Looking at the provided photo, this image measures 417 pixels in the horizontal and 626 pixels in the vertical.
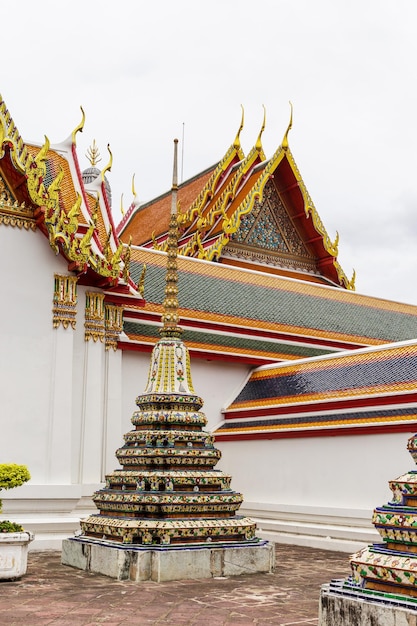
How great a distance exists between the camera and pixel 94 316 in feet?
32.0

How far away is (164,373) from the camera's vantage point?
24.1ft

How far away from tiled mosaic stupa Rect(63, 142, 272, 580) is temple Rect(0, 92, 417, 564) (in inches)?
0.8

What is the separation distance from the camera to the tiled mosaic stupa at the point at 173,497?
251 inches

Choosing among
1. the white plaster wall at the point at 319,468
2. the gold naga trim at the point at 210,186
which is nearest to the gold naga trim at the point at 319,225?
the gold naga trim at the point at 210,186

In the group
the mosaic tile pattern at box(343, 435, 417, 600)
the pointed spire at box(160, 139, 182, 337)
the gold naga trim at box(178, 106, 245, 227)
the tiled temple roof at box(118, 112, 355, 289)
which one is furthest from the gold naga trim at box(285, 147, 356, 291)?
the mosaic tile pattern at box(343, 435, 417, 600)

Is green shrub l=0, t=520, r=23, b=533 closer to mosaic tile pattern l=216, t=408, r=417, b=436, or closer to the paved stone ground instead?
the paved stone ground

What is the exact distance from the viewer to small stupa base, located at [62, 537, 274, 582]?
6.14 metres

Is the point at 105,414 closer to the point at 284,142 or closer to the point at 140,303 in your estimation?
the point at 140,303

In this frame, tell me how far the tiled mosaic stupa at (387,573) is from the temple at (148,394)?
8.60 feet

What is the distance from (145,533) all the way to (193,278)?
702cm

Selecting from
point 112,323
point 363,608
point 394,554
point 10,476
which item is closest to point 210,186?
point 112,323

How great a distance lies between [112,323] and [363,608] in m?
6.96

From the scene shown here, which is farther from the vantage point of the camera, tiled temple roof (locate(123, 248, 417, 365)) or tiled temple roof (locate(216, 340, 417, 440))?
tiled temple roof (locate(123, 248, 417, 365))

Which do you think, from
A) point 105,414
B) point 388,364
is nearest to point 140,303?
point 105,414
